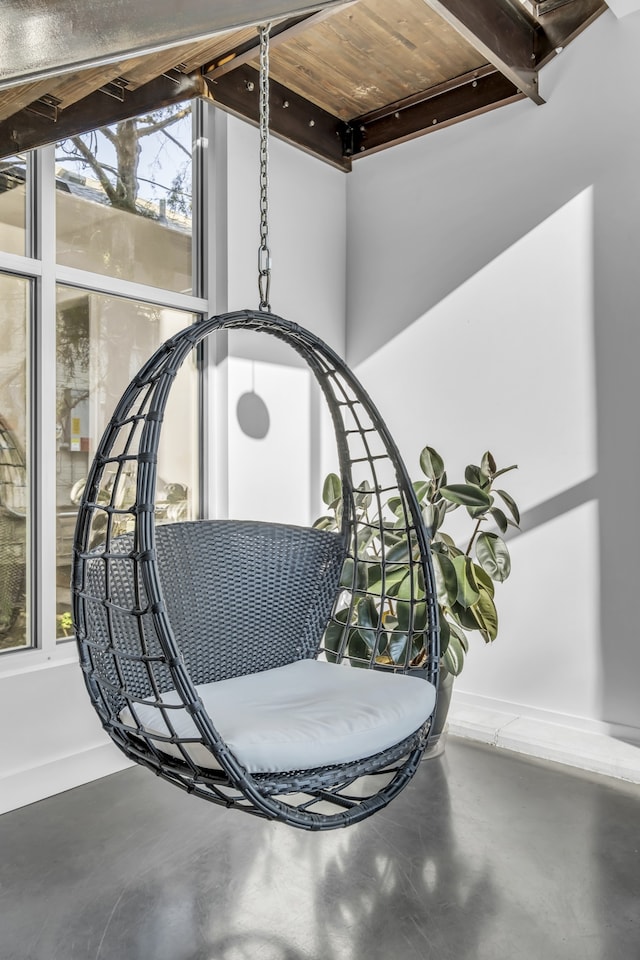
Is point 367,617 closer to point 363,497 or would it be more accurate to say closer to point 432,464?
point 432,464

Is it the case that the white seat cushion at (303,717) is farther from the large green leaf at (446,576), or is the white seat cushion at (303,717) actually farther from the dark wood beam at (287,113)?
the dark wood beam at (287,113)

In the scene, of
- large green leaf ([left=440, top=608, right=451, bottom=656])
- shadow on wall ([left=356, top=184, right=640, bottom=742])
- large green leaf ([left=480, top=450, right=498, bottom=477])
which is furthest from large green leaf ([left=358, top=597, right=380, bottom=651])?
shadow on wall ([left=356, top=184, right=640, bottom=742])

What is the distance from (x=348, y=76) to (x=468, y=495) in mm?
2230

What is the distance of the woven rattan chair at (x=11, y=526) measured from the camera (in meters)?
2.73

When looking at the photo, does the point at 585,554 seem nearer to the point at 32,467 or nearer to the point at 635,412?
the point at 635,412

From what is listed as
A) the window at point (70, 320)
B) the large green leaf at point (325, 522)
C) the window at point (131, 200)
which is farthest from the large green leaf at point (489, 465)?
the window at point (131, 200)

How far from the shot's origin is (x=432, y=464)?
300cm

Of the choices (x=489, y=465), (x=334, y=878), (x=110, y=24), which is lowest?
(x=334, y=878)

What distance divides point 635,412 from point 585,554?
2.12ft

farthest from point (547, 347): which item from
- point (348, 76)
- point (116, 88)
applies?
point (116, 88)

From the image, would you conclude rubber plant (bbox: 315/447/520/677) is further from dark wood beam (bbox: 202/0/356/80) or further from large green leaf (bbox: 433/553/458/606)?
dark wood beam (bbox: 202/0/356/80)

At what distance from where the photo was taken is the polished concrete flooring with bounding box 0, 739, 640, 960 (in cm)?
186

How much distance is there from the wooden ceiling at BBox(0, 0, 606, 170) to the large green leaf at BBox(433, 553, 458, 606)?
195 cm

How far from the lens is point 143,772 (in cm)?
293
